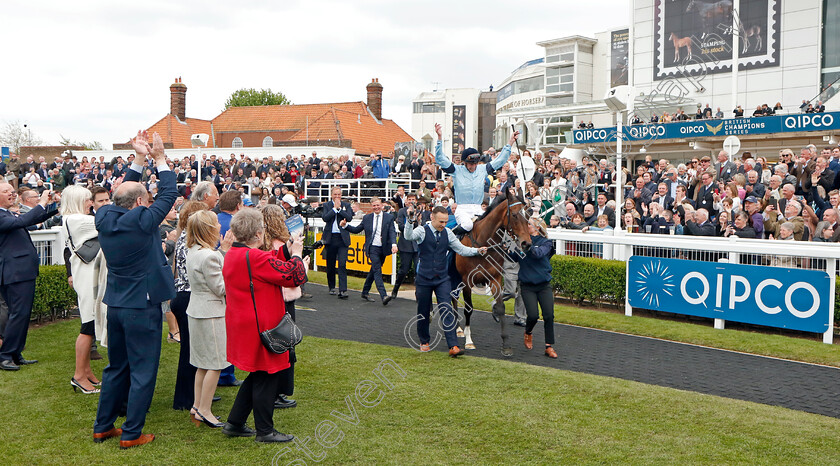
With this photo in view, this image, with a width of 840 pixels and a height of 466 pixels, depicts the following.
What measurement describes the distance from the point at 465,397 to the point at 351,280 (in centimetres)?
897

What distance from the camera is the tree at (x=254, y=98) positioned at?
236 feet

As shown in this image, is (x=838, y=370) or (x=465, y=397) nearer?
(x=465, y=397)

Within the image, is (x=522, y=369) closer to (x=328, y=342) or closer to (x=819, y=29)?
(x=328, y=342)

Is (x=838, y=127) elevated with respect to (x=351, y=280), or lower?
elevated

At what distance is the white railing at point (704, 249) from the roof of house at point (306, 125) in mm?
36656

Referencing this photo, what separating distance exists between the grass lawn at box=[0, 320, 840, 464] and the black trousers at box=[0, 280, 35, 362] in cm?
38

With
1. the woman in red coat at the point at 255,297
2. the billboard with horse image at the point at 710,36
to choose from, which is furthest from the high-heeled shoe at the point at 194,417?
the billboard with horse image at the point at 710,36

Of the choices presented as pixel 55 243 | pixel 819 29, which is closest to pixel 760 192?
pixel 55 243

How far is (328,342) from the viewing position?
28.4 ft

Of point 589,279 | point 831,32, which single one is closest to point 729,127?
point 831,32

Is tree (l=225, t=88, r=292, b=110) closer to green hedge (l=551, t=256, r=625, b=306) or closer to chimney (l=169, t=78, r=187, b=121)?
chimney (l=169, t=78, r=187, b=121)

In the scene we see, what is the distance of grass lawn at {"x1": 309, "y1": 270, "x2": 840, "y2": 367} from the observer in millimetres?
8305

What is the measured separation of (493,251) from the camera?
8.40 m

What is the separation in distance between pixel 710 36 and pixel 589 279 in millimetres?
A: 21247
